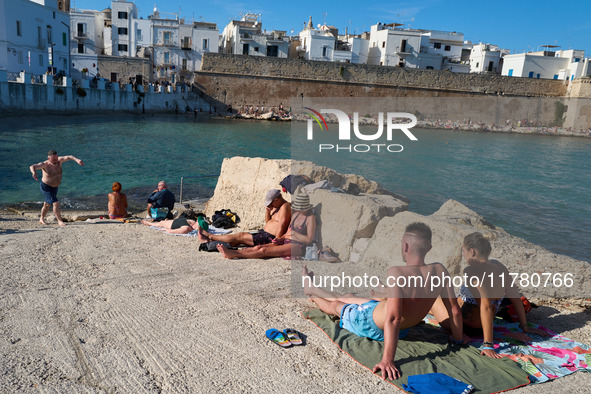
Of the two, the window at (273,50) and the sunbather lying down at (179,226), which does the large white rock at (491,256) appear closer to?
the sunbather lying down at (179,226)

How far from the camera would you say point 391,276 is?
9.23 feet

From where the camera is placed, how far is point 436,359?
2.96 meters

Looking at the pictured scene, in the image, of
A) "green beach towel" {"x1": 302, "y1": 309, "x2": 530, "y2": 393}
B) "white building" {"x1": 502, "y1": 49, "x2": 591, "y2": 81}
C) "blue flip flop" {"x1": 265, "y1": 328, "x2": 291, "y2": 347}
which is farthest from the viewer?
"white building" {"x1": 502, "y1": 49, "x2": 591, "y2": 81}

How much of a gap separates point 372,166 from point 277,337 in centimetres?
861

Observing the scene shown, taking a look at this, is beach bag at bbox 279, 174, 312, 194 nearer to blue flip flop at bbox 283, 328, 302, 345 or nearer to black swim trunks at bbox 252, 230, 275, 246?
black swim trunks at bbox 252, 230, 275, 246

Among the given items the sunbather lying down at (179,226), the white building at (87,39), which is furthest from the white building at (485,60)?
the sunbather lying down at (179,226)

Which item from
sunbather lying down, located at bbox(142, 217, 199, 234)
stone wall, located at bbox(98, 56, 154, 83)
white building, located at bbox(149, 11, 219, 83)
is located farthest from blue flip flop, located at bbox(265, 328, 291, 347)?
white building, located at bbox(149, 11, 219, 83)

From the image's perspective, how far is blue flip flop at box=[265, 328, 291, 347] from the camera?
3.04m

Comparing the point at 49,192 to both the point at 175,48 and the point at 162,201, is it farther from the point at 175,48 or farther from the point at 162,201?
the point at 175,48

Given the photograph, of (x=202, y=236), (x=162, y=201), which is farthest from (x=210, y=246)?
(x=162, y=201)

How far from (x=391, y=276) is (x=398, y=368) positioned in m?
0.59

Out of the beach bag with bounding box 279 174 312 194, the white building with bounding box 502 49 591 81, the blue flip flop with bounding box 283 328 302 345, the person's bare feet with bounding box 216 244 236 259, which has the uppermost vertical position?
the white building with bounding box 502 49 591 81

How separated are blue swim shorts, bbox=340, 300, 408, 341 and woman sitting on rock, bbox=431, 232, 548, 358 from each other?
0.51 metres

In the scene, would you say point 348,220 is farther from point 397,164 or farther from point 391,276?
point 397,164
